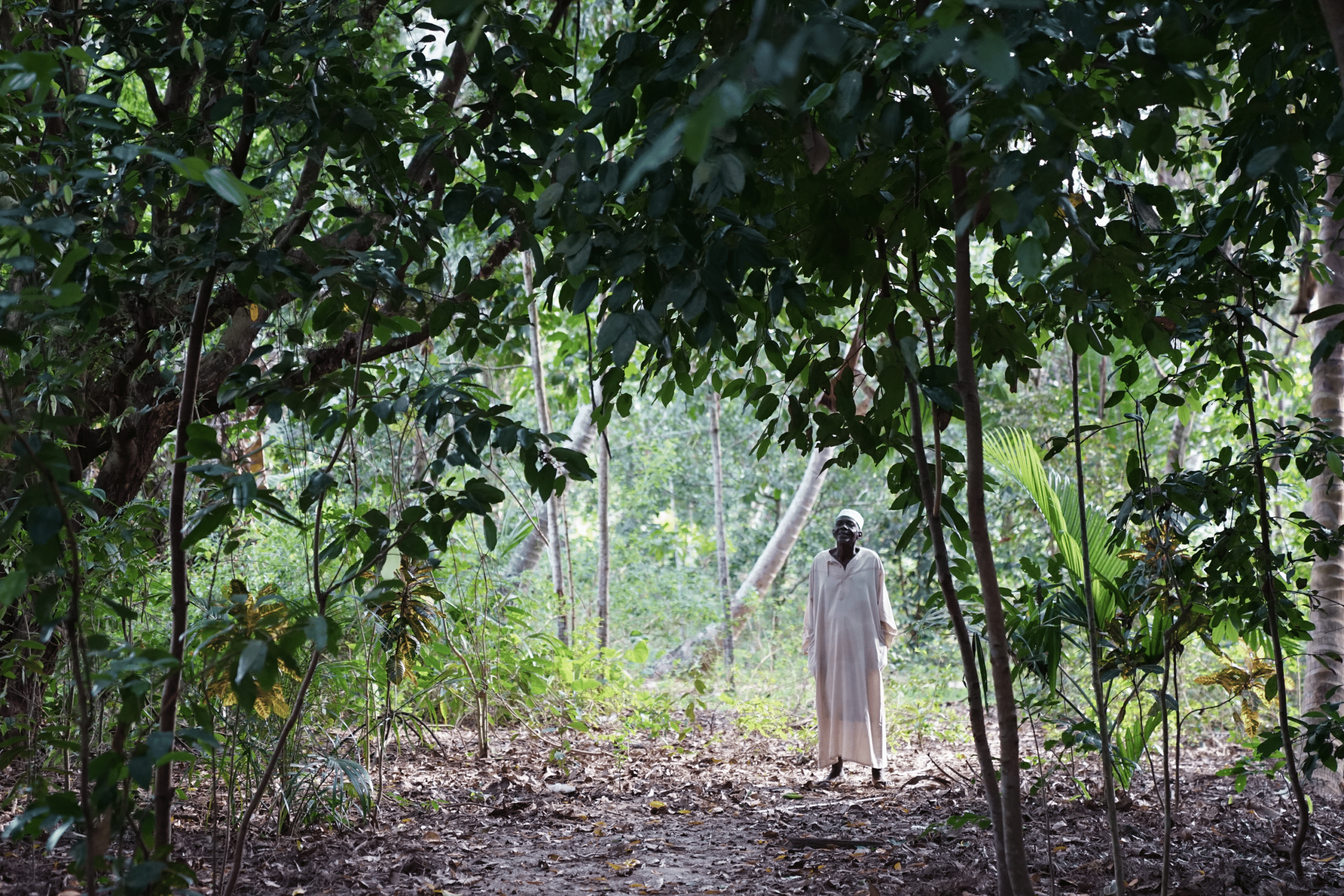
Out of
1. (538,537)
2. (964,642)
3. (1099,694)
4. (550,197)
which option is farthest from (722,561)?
(550,197)

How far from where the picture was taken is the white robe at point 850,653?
17.4 ft

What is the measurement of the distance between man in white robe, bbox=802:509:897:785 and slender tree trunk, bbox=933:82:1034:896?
154 inches

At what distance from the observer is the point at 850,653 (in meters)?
5.55

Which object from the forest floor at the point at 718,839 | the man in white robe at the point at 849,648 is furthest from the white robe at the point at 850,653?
the forest floor at the point at 718,839

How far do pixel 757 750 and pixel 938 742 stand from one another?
4.32ft

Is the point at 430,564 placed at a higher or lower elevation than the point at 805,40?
lower

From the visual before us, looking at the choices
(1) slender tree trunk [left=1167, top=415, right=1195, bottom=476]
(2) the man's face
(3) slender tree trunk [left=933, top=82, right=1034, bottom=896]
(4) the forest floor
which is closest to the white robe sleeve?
(2) the man's face

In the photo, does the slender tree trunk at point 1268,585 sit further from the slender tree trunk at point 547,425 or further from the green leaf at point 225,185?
the slender tree trunk at point 547,425

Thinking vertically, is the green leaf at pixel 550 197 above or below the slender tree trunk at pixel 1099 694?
above

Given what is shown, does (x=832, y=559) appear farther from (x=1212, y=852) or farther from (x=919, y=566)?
(x=919, y=566)

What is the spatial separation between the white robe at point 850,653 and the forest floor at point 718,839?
0.31m

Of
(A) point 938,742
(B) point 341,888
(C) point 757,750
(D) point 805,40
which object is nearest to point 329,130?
(D) point 805,40

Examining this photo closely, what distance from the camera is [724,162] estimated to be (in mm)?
1110

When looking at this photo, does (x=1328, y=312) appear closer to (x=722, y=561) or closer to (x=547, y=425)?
(x=547, y=425)
